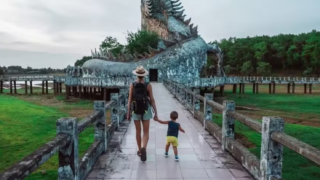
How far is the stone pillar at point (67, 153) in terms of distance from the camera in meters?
4.30

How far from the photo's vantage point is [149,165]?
5973 mm

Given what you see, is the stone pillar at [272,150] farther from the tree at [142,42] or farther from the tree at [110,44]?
the tree at [110,44]

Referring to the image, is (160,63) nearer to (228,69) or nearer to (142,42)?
(142,42)

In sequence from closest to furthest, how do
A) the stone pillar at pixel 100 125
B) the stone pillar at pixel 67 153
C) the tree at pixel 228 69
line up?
1. the stone pillar at pixel 67 153
2. the stone pillar at pixel 100 125
3. the tree at pixel 228 69

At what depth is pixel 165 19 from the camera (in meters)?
50.2

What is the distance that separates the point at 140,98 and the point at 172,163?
4.48 ft

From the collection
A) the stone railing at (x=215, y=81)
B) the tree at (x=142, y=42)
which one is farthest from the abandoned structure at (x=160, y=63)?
the tree at (x=142, y=42)

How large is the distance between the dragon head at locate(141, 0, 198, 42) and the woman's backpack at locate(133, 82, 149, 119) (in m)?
39.3

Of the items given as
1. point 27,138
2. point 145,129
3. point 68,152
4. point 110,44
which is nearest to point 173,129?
point 145,129

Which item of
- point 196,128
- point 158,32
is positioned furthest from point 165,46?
point 196,128

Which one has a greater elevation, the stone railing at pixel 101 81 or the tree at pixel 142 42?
the tree at pixel 142 42

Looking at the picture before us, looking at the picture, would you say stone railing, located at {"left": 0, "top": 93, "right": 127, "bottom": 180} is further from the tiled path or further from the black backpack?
the black backpack

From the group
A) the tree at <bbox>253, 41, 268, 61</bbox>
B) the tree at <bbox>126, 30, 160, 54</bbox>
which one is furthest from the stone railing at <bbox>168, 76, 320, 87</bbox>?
the tree at <bbox>253, 41, 268, 61</bbox>

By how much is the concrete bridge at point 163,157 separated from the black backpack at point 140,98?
33.3 inches
